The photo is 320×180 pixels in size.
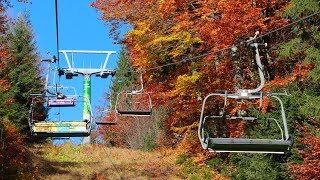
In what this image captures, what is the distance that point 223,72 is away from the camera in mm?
22562

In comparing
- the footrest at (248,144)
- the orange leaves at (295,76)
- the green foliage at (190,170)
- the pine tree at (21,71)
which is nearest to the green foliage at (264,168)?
the orange leaves at (295,76)

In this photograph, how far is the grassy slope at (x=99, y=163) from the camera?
25.3 m

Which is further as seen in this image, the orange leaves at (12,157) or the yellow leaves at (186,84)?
the orange leaves at (12,157)

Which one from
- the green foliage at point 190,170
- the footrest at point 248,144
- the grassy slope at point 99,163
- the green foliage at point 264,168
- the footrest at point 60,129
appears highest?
the footrest at point 248,144

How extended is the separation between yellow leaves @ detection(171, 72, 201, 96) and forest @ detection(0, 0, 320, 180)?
42mm

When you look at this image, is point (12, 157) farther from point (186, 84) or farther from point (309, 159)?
point (309, 159)

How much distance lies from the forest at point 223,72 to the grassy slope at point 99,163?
0.56m

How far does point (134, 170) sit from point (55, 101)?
9.37 m

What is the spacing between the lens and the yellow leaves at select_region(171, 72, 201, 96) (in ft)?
74.4

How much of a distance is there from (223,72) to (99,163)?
869 centimetres

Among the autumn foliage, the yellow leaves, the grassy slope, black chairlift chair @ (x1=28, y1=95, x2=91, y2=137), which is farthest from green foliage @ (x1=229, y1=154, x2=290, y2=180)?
the grassy slope

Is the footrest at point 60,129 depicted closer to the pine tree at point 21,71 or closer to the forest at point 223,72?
the forest at point 223,72

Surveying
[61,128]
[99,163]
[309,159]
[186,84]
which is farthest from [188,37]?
[99,163]

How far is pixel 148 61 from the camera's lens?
990 inches
